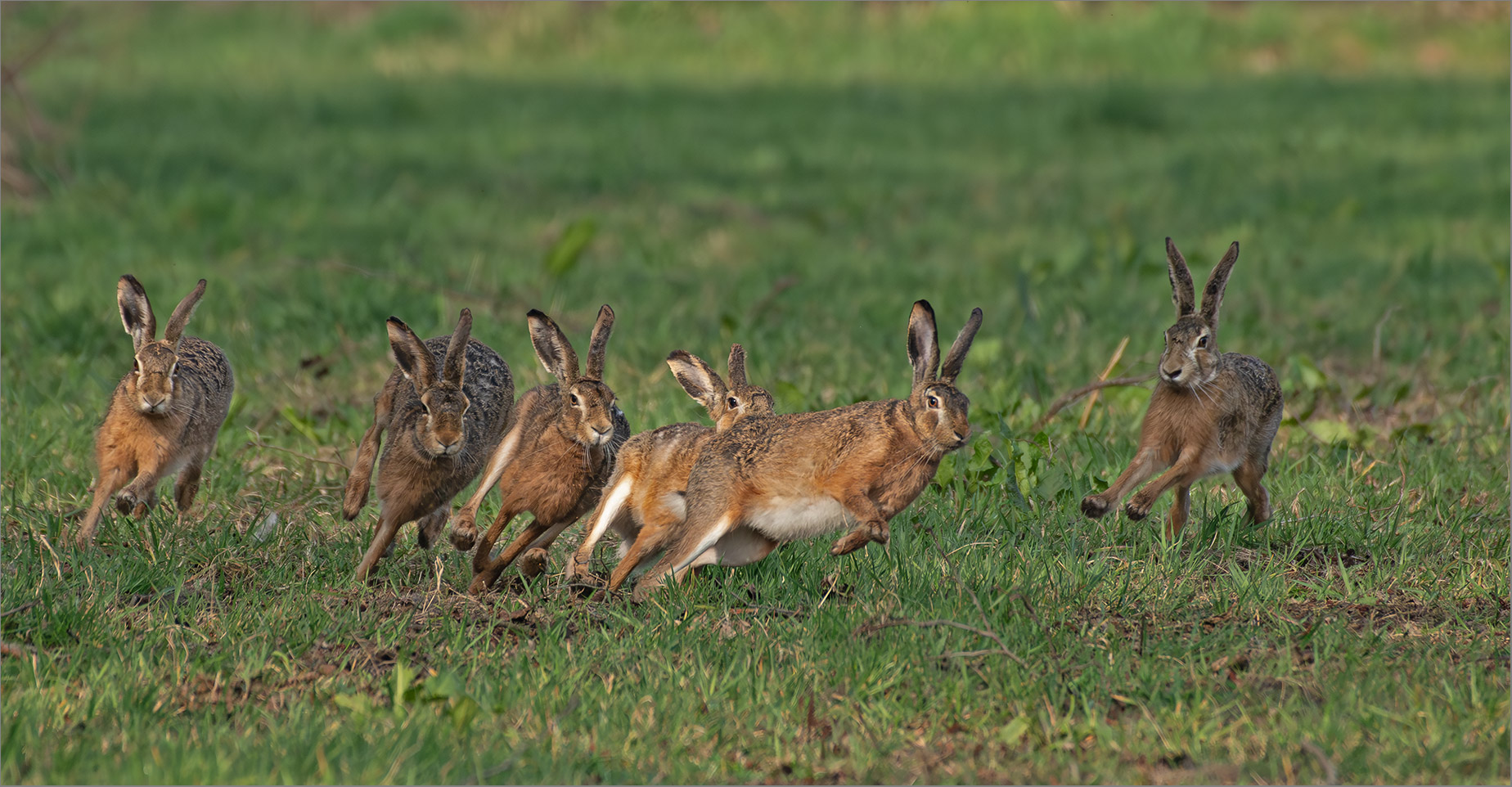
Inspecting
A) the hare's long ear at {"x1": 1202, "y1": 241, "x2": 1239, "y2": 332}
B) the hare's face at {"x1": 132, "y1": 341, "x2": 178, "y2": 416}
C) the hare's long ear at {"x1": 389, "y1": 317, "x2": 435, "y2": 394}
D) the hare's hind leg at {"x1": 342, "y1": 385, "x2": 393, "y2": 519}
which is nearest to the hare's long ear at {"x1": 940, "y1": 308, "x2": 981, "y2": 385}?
the hare's long ear at {"x1": 1202, "y1": 241, "x2": 1239, "y2": 332}

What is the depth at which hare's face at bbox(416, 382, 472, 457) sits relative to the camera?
15.7ft

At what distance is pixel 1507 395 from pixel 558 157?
28.3ft

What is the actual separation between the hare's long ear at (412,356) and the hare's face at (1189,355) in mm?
2277

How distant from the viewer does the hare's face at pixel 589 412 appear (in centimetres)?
483

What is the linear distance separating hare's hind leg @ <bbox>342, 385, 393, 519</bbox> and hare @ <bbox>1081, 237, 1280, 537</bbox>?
7.83 feet

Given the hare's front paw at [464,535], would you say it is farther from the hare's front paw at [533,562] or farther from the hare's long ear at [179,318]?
the hare's long ear at [179,318]

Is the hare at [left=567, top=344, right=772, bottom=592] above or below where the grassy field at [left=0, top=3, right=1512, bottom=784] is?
above

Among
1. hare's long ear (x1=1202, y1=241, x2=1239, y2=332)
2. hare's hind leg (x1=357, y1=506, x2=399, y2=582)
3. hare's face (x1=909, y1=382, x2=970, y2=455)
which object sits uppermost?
hare's long ear (x1=1202, y1=241, x2=1239, y2=332)

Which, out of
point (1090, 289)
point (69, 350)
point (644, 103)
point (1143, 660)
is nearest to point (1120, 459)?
point (1143, 660)

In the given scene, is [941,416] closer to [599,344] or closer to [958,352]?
[958,352]

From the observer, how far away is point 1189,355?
16.3 ft

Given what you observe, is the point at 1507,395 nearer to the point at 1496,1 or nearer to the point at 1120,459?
the point at 1120,459

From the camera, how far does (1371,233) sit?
1134 centimetres

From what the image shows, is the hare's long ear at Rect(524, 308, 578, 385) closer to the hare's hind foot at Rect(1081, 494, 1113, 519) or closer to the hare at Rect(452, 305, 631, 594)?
the hare at Rect(452, 305, 631, 594)
